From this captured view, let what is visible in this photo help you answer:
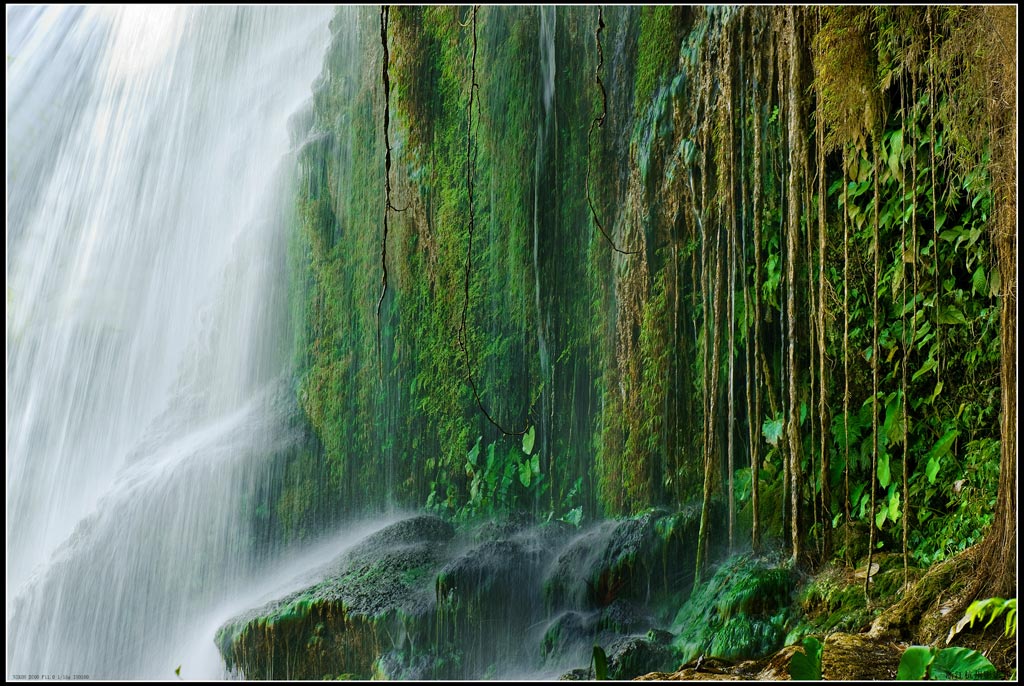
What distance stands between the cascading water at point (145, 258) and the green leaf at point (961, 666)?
3.45m

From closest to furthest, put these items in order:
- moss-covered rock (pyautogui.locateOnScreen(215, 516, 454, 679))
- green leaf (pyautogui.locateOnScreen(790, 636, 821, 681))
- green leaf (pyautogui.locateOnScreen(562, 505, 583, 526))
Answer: green leaf (pyautogui.locateOnScreen(790, 636, 821, 681))
moss-covered rock (pyautogui.locateOnScreen(215, 516, 454, 679))
green leaf (pyautogui.locateOnScreen(562, 505, 583, 526))

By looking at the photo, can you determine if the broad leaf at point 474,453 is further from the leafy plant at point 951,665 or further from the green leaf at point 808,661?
the leafy plant at point 951,665

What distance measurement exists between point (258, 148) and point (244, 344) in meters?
1.34

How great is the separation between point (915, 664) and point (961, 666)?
0.19m

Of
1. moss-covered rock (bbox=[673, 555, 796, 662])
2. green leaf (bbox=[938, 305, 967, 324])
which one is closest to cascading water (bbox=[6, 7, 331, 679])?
moss-covered rock (bbox=[673, 555, 796, 662])

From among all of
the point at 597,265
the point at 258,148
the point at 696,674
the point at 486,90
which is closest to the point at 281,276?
the point at 258,148

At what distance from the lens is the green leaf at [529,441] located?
363cm

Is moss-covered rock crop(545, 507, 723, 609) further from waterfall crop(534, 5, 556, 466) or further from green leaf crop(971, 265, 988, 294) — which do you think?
green leaf crop(971, 265, 988, 294)

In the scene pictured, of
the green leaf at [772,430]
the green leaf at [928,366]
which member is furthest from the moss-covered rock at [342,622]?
the green leaf at [928,366]

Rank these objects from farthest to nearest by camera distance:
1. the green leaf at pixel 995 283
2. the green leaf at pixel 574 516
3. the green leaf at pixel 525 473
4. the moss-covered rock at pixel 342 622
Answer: the green leaf at pixel 525 473 < the green leaf at pixel 574 516 < the moss-covered rock at pixel 342 622 < the green leaf at pixel 995 283

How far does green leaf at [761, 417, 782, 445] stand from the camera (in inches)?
119

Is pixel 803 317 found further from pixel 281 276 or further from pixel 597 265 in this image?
pixel 281 276

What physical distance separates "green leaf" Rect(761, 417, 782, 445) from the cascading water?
275 cm

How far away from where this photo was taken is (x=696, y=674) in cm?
269
